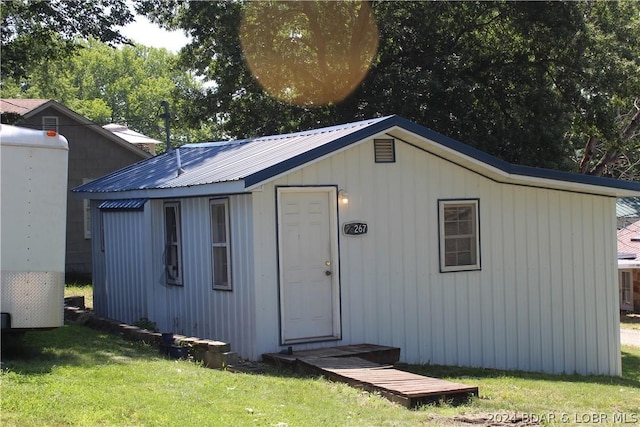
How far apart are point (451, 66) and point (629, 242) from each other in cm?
1123

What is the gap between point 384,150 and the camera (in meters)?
12.4

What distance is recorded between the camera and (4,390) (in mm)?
7684

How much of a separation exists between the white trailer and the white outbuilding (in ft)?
Answer: 7.86

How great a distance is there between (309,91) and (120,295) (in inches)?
439

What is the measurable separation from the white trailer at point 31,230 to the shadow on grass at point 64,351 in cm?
44

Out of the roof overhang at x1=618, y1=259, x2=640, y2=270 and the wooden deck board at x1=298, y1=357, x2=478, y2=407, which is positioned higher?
the roof overhang at x1=618, y1=259, x2=640, y2=270

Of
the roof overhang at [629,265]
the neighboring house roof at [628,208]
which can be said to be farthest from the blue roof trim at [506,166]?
the neighboring house roof at [628,208]

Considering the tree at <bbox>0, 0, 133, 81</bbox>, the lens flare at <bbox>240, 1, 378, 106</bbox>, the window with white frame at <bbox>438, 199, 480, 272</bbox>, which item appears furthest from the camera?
the lens flare at <bbox>240, 1, 378, 106</bbox>

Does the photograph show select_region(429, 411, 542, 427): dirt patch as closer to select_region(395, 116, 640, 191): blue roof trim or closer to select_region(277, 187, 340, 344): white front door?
select_region(277, 187, 340, 344): white front door

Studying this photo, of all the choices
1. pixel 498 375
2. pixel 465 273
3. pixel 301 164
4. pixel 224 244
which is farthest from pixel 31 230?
pixel 465 273

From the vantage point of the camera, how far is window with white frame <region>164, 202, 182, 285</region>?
13.3 m

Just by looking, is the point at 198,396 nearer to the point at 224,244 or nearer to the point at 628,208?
the point at 224,244

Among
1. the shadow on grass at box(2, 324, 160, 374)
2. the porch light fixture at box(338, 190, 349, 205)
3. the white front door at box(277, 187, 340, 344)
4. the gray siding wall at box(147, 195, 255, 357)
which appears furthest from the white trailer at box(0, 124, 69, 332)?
the porch light fixture at box(338, 190, 349, 205)

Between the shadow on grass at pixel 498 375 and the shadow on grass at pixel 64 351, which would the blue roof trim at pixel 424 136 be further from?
the shadow on grass at pixel 498 375
